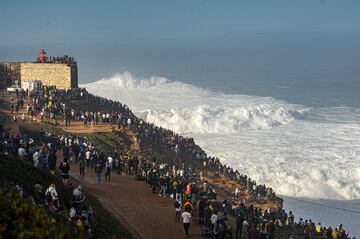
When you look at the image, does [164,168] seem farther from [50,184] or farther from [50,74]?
[50,74]

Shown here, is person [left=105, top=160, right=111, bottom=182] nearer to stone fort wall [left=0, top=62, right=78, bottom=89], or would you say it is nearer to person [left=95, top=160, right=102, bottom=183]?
person [left=95, top=160, right=102, bottom=183]

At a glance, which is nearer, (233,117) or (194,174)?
(194,174)

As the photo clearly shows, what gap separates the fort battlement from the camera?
36.1 m

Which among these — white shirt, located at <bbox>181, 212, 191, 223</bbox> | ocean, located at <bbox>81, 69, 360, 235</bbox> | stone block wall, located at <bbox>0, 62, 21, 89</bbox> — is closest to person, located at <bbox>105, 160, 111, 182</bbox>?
white shirt, located at <bbox>181, 212, 191, 223</bbox>

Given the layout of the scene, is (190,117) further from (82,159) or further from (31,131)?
(82,159)

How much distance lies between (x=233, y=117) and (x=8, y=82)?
23.9 meters

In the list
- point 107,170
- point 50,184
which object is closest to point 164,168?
point 107,170

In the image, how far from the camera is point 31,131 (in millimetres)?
25906

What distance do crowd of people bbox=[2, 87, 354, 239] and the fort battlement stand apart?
200 cm

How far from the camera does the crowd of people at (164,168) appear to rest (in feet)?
51.1

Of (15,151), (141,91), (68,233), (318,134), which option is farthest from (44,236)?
(141,91)

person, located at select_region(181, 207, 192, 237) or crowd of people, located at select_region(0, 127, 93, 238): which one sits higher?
crowd of people, located at select_region(0, 127, 93, 238)

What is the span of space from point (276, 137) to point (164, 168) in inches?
983

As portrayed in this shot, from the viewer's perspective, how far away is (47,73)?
36.3m
